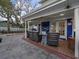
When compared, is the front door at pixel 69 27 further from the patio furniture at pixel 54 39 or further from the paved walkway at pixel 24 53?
the paved walkway at pixel 24 53

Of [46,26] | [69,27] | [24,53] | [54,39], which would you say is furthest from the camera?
[46,26]

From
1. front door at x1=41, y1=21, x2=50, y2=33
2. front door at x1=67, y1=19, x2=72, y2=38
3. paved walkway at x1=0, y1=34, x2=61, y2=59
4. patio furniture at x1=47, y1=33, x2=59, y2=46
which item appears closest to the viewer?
paved walkway at x1=0, y1=34, x2=61, y2=59

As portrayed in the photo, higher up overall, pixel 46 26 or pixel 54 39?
pixel 46 26

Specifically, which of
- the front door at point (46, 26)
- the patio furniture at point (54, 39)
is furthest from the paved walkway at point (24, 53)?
the front door at point (46, 26)

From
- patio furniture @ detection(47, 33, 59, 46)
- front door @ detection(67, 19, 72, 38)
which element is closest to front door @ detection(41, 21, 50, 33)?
front door @ detection(67, 19, 72, 38)

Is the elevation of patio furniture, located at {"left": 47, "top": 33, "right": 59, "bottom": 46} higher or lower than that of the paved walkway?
higher

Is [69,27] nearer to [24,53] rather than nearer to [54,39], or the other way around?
[54,39]

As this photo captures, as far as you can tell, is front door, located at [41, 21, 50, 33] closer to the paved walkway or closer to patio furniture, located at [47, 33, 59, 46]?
the paved walkway

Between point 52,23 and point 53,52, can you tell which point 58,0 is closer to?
point 53,52

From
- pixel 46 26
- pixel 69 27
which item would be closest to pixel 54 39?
pixel 69 27

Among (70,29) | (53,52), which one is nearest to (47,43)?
(53,52)

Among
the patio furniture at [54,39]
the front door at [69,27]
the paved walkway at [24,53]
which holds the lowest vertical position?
the paved walkway at [24,53]

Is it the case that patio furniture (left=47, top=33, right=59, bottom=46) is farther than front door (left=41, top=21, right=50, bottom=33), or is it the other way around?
front door (left=41, top=21, right=50, bottom=33)

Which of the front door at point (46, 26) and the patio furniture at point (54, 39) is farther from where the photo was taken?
the front door at point (46, 26)
